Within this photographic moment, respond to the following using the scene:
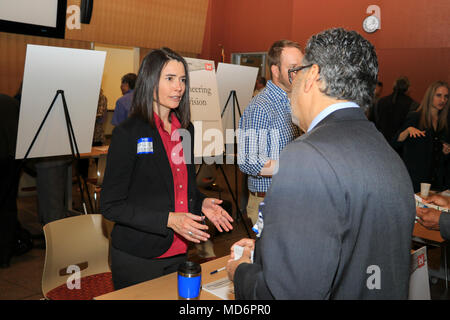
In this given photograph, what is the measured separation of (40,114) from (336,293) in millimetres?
3267

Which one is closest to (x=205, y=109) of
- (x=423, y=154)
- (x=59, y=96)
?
(x=59, y=96)

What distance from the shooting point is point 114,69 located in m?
10.7

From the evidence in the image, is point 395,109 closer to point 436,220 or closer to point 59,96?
point 436,220

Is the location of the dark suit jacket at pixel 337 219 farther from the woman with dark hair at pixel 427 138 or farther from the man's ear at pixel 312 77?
the woman with dark hair at pixel 427 138

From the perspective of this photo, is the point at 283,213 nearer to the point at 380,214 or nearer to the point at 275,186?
the point at 275,186

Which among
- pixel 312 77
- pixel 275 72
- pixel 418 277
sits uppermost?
pixel 275 72

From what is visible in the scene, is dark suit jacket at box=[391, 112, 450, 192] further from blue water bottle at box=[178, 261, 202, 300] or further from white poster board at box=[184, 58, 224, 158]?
blue water bottle at box=[178, 261, 202, 300]

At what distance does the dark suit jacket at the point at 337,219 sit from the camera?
926mm

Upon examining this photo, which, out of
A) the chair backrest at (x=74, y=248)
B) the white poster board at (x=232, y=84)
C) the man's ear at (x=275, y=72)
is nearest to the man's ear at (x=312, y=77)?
the man's ear at (x=275, y=72)

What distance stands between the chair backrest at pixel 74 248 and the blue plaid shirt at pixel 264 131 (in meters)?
0.98

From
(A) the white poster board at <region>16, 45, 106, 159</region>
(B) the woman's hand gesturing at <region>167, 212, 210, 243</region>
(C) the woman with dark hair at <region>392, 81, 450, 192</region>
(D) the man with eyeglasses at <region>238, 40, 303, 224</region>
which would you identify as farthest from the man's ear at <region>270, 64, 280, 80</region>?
(C) the woman with dark hair at <region>392, 81, 450, 192</region>

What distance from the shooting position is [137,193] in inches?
72.0

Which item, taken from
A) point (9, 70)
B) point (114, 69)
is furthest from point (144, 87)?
point (114, 69)

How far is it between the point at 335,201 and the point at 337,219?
1.7 inches
